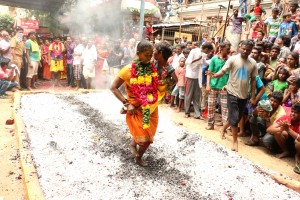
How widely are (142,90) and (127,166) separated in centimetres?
121

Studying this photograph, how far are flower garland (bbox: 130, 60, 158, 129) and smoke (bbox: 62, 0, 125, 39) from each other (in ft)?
33.4

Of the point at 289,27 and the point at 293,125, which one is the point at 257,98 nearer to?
the point at 293,125

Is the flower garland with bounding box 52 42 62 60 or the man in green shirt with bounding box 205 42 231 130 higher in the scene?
the flower garland with bounding box 52 42 62 60

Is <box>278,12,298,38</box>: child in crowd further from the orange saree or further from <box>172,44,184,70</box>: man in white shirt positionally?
the orange saree

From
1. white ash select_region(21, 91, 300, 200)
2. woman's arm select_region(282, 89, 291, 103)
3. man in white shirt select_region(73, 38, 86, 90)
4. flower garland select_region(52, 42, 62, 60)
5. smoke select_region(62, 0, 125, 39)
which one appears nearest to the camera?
white ash select_region(21, 91, 300, 200)

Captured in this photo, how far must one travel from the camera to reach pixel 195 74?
25.2 feet

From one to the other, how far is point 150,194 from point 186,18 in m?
23.9

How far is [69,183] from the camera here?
12.2 ft

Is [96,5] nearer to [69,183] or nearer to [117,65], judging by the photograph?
[117,65]

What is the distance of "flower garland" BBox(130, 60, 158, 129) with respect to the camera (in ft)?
13.5

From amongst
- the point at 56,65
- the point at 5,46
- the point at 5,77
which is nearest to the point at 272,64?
the point at 5,77

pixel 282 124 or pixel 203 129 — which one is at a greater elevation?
pixel 282 124

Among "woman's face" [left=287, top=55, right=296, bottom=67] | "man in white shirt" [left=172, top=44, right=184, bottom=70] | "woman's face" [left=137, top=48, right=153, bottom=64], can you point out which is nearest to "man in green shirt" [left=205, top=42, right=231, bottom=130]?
"woman's face" [left=287, top=55, right=296, bottom=67]

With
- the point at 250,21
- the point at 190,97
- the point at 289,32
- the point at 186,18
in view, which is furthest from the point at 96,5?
the point at 186,18
